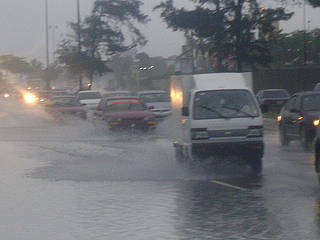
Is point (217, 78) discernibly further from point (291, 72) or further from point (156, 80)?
point (156, 80)

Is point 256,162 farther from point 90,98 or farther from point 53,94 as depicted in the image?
point 53,94

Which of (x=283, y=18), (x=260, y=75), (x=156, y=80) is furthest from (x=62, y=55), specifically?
(x=283, y=18)

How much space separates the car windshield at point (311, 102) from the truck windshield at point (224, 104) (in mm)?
4891

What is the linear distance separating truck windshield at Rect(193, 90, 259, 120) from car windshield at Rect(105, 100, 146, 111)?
14.2 metres

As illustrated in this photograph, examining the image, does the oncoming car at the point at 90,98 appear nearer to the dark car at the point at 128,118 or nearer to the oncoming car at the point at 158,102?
the oncoming car at the point at 158,102

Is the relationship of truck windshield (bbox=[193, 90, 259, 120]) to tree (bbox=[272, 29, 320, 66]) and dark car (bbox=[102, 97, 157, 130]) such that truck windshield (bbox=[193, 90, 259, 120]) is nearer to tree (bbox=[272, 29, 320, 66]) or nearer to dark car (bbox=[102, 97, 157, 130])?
dark car (bbox=[102, 97, 157, 130])

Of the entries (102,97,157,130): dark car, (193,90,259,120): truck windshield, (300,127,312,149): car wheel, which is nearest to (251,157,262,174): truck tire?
(193,90,259,120): truck windshield

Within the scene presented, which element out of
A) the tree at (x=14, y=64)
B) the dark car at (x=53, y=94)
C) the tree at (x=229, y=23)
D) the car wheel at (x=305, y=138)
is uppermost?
the tree at (x=14, y=64)

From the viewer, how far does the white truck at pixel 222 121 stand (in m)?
14.8

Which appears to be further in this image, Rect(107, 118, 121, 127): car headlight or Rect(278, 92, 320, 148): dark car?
Rect(107, 118, 121, 127): car headlight

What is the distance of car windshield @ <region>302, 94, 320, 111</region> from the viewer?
19703 mm

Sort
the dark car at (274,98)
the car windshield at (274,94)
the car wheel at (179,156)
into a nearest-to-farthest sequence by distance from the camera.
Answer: the car wheel at (179,156)
the dark car at (274,98)
the car windshield at (274,94)

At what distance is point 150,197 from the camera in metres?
11.7

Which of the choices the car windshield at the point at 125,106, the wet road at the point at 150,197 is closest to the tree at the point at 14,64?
the car windshield at the point at 125,106
